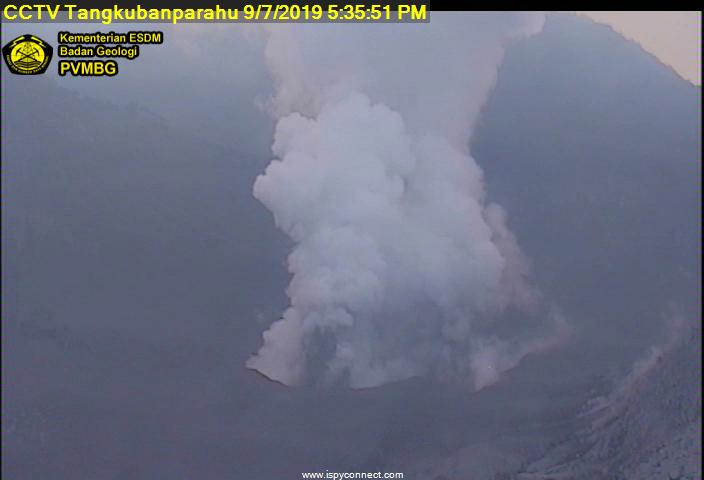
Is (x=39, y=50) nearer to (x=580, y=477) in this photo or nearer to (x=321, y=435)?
(x=321, y=435)

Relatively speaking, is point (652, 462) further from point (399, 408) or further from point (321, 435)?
point (321, 435)

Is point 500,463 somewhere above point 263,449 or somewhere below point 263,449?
below

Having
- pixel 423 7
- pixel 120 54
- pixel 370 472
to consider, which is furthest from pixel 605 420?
pixel 120 54

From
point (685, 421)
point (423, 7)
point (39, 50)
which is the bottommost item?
point (685, 421)

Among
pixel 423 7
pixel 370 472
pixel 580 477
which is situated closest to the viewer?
pixel 423 7

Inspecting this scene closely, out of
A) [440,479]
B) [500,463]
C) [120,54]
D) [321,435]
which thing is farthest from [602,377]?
[120,54]

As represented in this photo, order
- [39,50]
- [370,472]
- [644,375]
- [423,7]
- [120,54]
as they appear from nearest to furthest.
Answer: [39,50] → [120,54] → [423,7] → [370,472] → [644,375]

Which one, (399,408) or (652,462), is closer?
(652,462)
